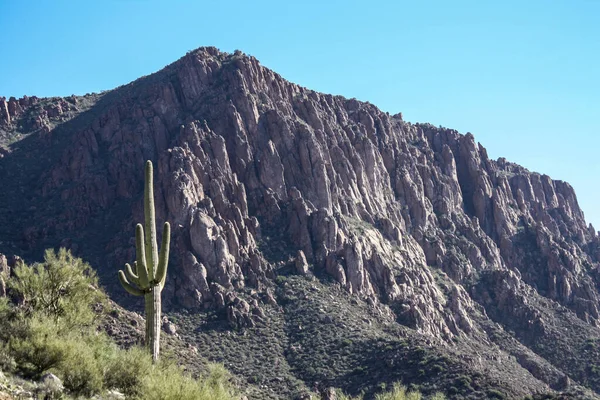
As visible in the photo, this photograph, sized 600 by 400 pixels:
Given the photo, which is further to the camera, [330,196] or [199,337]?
[330,196]

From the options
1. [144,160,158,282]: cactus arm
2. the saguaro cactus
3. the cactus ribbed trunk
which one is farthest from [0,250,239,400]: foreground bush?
[144,160,158,282]: cactus arm

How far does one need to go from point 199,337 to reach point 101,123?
52301 millimetres

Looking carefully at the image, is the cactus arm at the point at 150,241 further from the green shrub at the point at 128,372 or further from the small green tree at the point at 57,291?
the small green tree at the point at 57,291

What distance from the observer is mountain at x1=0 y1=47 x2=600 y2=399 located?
227 feet

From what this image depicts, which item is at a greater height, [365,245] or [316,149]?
[316,149]

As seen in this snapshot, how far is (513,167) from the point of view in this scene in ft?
533

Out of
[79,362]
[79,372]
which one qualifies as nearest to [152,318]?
[79,362]

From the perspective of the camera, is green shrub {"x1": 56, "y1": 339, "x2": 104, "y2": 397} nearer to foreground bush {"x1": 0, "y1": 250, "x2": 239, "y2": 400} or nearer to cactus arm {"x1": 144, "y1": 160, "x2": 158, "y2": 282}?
foreground bush {"x1": 0, "y1": 250, "x2": 239, "y2": 400}

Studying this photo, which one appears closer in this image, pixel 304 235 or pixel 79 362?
pixel 79 362

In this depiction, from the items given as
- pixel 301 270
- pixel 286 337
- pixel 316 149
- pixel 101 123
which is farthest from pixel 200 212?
pixel 101 123

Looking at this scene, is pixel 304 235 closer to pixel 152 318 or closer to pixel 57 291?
pixel 57 291

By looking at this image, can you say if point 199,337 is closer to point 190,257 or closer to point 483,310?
point 190,257

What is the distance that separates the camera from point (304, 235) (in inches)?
3543

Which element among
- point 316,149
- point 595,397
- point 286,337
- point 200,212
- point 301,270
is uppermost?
point 316,149
